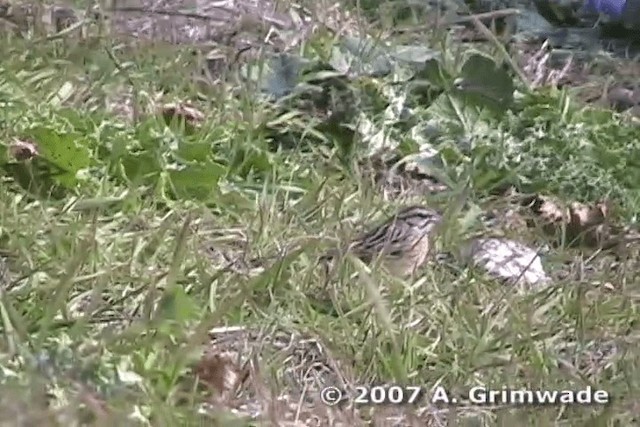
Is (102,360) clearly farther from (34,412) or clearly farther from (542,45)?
(542,45)

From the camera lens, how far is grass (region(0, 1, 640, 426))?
1817 millimetres

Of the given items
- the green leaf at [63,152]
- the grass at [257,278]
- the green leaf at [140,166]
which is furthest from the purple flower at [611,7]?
the green leaf at [63,152]

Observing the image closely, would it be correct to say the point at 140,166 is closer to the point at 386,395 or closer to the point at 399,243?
the point at 399,243

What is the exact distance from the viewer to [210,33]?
3385 mm

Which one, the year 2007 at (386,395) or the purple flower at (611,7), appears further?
the purple flower at (611,7)

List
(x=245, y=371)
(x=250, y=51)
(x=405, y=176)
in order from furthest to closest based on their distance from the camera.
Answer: (x=250, y=51) → (x=405, y=176) → (x=245, y=371)

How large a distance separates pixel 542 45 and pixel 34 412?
2.15m

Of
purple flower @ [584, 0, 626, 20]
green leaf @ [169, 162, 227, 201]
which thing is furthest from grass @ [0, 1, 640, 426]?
purple flower @ [584, 0, 626, 20]

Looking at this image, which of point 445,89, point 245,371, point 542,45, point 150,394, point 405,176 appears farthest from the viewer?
point 542,45

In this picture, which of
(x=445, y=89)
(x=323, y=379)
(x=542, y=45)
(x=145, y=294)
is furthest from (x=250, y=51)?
(x=323, y=379)

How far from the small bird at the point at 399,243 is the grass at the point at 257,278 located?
34 millimetres

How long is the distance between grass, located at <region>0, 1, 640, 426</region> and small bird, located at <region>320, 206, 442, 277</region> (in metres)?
0.03

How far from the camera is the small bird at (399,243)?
2221mm

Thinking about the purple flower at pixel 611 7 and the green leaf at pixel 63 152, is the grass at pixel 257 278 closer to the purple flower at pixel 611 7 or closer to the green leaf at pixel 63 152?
the green leaf at pixel 63 152
